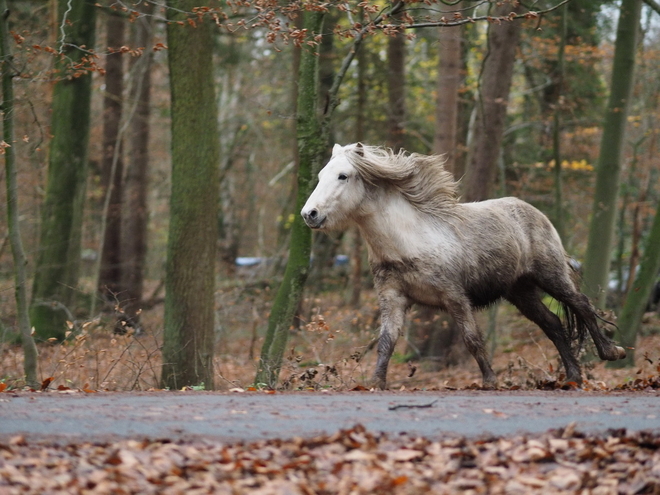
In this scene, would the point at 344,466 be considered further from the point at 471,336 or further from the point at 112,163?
the point at 112,163

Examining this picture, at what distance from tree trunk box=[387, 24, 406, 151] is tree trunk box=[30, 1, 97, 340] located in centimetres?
746

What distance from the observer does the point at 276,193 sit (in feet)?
107

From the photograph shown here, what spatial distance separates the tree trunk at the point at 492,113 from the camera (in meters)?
15.5

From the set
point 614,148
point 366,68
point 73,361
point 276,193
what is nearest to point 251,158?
point 276,193

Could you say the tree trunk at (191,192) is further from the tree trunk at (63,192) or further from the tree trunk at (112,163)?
the tree trunk at (112,163)

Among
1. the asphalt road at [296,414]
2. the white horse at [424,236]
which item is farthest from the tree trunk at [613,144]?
the asphalt road at [296,414]

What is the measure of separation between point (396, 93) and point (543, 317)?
460 inches

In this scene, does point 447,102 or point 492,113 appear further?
point 447,102

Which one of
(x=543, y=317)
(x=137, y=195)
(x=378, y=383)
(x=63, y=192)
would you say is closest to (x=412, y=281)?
(x=378, y=383)

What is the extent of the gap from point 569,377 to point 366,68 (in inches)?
530

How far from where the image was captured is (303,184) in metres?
11.1

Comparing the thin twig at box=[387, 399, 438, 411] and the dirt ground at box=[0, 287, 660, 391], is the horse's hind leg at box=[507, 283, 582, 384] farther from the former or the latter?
the thin twig at box=[387, 399, 438, 411]

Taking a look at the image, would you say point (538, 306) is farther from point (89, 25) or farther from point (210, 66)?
point (89, 25)

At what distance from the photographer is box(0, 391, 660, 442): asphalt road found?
18.9 feet
